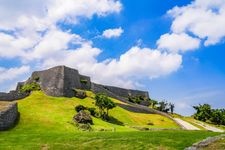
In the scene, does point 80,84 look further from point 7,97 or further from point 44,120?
point 44,120

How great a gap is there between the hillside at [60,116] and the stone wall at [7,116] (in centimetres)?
118

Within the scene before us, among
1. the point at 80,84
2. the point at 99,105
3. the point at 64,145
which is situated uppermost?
the point at 80,84

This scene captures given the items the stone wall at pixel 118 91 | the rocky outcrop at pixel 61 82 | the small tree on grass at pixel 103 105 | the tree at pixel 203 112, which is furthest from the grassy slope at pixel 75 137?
the tree at pixel 203 112

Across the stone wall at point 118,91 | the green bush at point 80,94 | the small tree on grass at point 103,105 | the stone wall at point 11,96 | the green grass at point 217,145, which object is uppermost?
the stone wall at point 118,91

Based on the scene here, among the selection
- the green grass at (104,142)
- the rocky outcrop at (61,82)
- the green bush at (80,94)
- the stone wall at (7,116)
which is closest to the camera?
the green grass at (104,142)

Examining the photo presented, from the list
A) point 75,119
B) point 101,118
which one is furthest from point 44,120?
point 101,118

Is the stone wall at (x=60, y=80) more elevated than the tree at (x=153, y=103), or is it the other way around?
the stone wall at (x=60, y=80)

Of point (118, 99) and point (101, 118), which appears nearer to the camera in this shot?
point (101, 118)

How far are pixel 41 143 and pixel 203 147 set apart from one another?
59.1 ft

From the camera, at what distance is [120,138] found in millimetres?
38969

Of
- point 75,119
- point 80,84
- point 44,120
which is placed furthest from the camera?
point 80,84

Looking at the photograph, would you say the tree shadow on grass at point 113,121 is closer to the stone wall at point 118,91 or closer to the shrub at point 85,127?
the shrub at point 85,127

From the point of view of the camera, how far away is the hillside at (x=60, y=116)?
67000 millimetres

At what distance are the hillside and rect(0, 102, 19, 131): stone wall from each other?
1180mm
